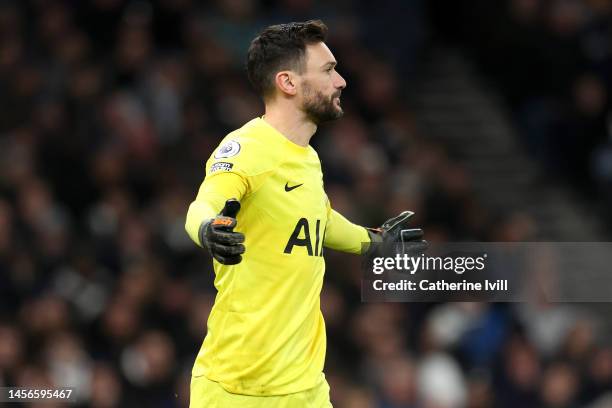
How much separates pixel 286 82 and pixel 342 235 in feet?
2.60

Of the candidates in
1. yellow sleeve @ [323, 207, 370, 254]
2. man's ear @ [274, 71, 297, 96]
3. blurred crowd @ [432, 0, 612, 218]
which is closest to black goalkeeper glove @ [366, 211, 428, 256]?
yellow sleeve @ [323, 207, 370, 254]

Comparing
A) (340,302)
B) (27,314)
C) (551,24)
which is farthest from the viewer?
(551,24)

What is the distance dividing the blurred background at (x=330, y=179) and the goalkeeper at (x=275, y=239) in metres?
3.36

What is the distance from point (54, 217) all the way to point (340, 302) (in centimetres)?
231

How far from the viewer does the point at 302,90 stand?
4727 millimetres

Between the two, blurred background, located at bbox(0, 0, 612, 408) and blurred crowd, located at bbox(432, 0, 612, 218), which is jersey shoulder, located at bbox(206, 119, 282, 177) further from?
blurred crowd, located at bbox(432, 0, 612, 218)

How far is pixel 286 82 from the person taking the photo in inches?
186

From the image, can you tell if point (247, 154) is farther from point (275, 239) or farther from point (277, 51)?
point (277, 51)

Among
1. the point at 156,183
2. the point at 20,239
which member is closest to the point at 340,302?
the point at 156,183

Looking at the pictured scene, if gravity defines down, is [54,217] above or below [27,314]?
above

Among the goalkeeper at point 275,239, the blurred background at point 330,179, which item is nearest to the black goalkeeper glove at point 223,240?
the goalkeeper at point 275,239

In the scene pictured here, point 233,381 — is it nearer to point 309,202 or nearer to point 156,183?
point 309,202

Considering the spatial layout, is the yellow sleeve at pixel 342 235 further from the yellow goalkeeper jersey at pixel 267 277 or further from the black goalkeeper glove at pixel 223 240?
the black goalkeeper glove at pixel 223 240

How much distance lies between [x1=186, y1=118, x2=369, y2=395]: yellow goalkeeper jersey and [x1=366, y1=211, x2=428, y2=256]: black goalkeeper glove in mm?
655
